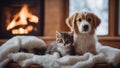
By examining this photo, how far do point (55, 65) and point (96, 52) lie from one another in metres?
0.36

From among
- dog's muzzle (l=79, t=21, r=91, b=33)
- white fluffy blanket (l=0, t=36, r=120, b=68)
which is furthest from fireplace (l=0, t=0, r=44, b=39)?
dog's muzzle (l=79, t=21, r=91, b=33)

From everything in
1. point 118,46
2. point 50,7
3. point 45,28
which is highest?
point 50,7

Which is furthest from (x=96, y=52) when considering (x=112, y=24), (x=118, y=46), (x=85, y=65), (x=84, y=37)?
(x=112, y=24)

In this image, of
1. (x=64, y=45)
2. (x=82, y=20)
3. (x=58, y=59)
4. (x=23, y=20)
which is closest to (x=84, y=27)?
(x=82, y=20)

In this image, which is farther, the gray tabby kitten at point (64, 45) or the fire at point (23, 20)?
the fire at point (23, 20)

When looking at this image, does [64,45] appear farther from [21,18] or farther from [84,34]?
[21,18]

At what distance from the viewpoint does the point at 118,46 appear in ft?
9.00

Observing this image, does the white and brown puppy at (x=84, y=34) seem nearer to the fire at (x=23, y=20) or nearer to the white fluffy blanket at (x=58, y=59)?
the white fluffy blanket at (x=58, y=59)

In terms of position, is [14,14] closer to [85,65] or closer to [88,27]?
[88,27]

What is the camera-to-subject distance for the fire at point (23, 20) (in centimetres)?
310

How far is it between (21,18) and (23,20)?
36mm

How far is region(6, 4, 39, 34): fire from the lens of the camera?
3100 mm

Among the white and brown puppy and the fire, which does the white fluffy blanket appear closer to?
the white and brown puppy

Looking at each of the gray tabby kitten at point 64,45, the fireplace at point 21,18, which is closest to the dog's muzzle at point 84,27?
the gray tabby kitten at point 64,45
